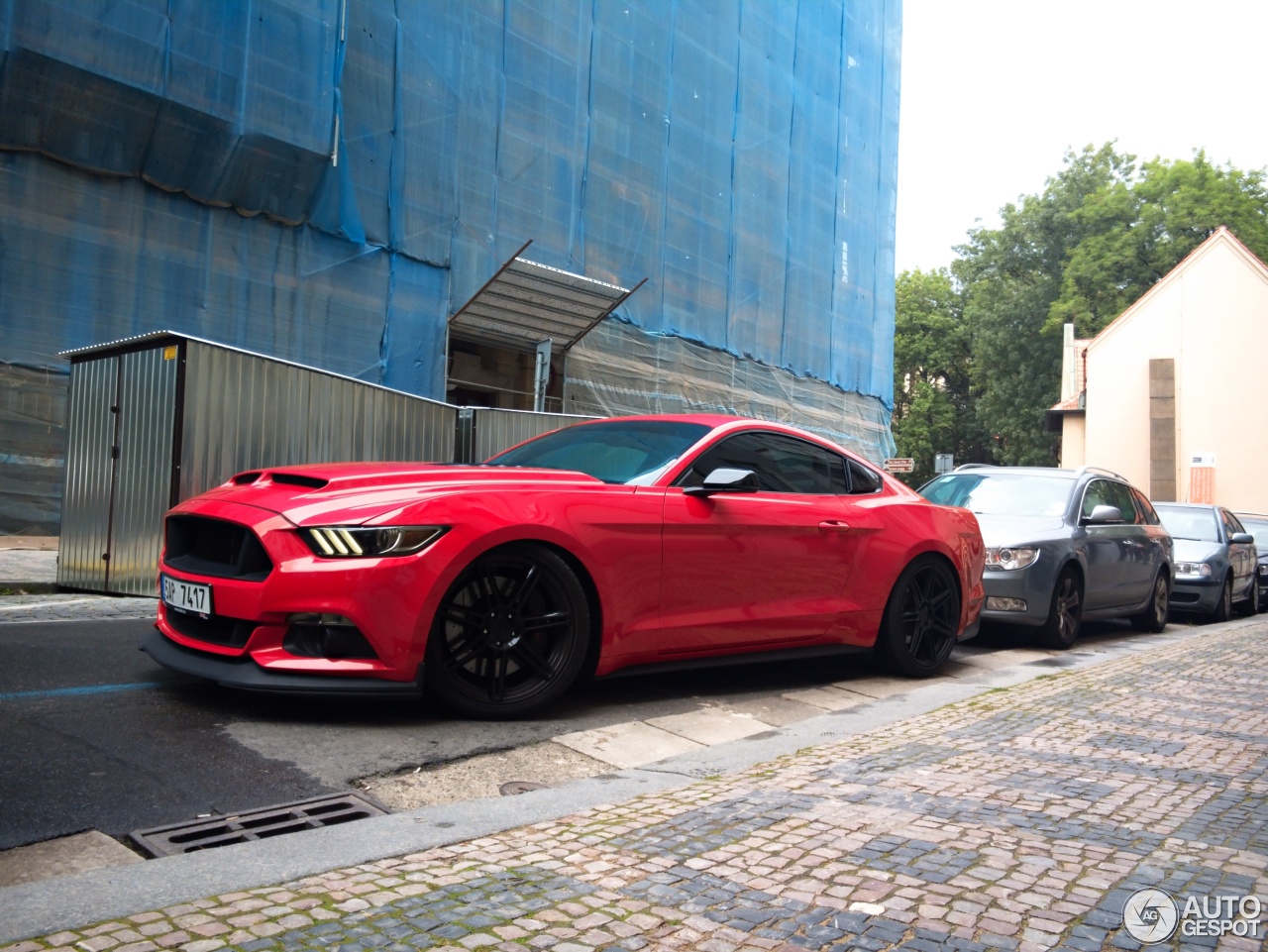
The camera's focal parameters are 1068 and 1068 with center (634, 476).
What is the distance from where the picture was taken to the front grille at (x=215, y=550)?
4.28 metres

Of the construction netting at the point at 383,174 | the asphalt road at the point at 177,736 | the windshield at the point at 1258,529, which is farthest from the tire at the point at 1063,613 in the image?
the windshield at the point at 1258,529

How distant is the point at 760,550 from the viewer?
5578 mm

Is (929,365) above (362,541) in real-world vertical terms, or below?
above

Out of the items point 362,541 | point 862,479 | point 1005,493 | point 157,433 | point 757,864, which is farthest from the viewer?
point 1005,493

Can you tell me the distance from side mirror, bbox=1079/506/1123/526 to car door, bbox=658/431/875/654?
358cm

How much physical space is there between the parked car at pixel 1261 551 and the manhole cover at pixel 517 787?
1421 centimetres

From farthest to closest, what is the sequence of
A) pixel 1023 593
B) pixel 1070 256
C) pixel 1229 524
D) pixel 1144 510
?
pixel 1070 256 → pixel 1229 524 → pixel 1144 510 → pixel 1023 593

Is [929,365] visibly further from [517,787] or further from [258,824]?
[258,824]

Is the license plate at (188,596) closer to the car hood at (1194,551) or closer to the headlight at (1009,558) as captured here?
the headlight at (1009,558)

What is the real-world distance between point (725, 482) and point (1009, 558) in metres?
4.29

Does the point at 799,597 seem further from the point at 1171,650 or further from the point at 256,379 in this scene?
the point at 256,379

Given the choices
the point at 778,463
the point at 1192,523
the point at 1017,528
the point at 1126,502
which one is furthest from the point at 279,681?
the point at 1192,523

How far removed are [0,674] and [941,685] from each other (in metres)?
4.87

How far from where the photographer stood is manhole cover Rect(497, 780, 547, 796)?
12.5 ft
